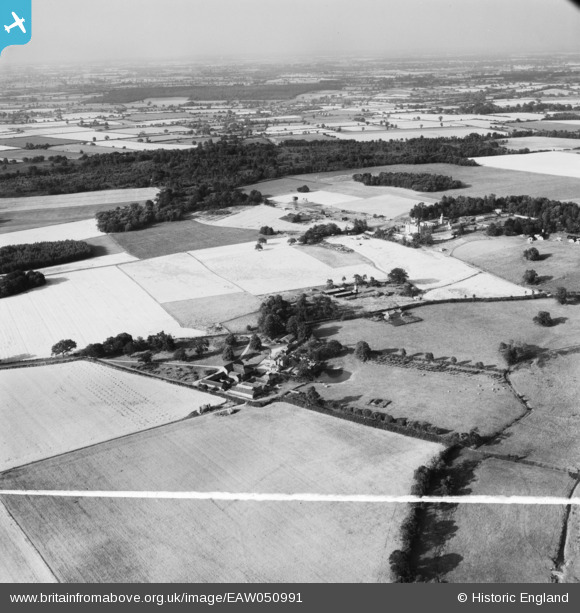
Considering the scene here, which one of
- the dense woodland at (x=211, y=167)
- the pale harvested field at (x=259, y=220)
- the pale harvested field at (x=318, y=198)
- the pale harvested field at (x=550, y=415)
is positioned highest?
the dense woodland at (x=211, y=167)

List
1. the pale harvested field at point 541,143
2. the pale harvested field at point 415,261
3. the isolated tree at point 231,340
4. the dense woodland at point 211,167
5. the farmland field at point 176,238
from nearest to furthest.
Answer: the isolated tree at point 231,340, the pale harvested field at point 415,261, the farmland field at point 176,238, the dense woodland at point 211,167, the pale harvested field at point 541,143

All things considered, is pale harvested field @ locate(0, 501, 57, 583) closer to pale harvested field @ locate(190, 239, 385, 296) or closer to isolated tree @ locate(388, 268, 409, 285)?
pale harvested field @ locate(190, 239, 385, 296)

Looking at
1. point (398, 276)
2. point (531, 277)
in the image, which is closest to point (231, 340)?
point (398, 276)

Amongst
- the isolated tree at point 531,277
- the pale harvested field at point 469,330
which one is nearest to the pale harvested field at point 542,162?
the isolated tree at point 531,277

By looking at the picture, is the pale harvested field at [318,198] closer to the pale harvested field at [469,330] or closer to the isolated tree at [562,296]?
the pale harvested field at [469,330]

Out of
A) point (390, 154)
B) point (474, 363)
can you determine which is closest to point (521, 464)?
point (474, 363)

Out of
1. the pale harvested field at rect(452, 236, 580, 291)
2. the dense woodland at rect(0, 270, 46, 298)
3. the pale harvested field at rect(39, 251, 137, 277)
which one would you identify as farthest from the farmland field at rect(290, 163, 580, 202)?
the dense woodland at rect(0, 270, 46, 298)

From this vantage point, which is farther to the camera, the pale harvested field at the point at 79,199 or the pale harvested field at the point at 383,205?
the pale harvested field at the point at 79,199
